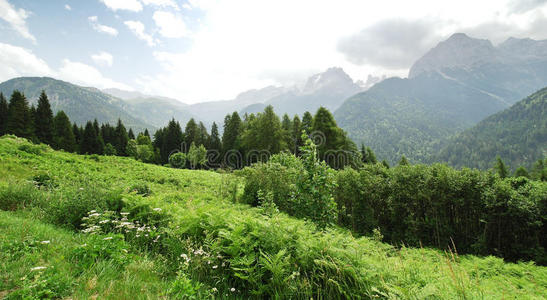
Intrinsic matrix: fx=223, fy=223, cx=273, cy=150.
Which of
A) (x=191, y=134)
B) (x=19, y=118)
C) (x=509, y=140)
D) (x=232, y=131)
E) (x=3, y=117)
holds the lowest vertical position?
(x=191, y=134)

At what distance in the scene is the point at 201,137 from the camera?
178 ft

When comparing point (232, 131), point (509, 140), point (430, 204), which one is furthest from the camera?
point (509, 140)

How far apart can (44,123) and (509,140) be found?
22046cm

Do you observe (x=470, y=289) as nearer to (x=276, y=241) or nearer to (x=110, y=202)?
(x=276, y=241)

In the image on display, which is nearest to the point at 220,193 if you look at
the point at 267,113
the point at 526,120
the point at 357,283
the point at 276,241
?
the point at 276,241

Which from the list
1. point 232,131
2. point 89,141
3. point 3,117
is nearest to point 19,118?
point 3,117

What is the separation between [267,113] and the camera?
3447cm

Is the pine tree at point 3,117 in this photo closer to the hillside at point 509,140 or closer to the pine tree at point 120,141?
the pine tree at point 120,141

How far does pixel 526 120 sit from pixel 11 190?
226m

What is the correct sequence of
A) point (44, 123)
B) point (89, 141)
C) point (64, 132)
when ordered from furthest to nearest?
point (89, 141), point (64, 132), point (44, 123)

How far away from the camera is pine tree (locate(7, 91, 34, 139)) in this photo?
3472 centimetres

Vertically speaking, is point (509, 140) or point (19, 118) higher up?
point (509, 140)

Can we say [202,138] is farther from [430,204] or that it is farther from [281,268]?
[281,268]

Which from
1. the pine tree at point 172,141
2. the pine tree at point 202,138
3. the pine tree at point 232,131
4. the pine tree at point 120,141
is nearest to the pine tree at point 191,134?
the pine tree at point 202,138
